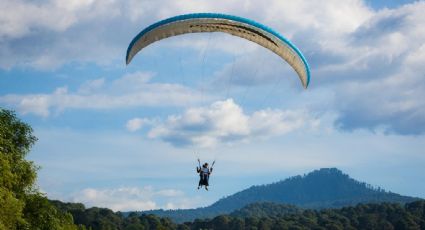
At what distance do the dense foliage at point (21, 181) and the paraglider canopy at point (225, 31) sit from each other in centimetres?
850

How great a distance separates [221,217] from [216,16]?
5185 inches

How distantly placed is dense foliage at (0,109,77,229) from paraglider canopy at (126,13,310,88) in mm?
8499

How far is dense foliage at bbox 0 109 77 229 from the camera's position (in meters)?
30.6

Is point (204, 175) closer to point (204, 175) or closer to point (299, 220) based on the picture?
point (204, 175)

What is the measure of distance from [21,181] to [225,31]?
44.2 ft

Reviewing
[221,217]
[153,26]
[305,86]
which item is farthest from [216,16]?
[221,217]

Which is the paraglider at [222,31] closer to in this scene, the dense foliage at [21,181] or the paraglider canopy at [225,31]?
the paraglider canopy at [225,31]

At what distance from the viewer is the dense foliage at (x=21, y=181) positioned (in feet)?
100

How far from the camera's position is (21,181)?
33.5 metres

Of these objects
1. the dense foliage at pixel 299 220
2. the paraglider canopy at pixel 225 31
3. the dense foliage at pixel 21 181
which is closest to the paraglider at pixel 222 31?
the paraglider canopy at pixel 225 31

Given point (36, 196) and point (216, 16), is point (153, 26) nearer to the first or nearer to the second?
point (216, 16)

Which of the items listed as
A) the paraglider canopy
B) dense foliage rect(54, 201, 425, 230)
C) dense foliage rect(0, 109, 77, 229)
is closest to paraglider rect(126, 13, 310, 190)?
the paraglider canopy

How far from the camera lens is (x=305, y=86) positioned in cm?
3044

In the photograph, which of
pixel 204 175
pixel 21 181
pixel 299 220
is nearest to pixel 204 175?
pixel 204 175
